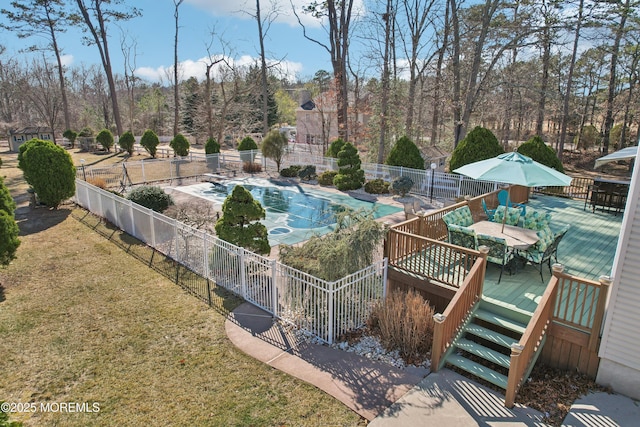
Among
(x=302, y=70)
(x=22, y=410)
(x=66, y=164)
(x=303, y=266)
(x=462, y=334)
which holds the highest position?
(x=302, y=70)

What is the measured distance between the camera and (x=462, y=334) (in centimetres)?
557

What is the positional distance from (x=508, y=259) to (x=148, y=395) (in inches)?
229

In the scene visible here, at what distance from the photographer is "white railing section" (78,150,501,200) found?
14672 mm

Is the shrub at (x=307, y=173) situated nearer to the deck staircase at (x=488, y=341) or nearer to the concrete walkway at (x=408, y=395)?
the concrete walkway at (x=408, y=395)

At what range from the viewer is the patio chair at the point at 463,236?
6.42 metres

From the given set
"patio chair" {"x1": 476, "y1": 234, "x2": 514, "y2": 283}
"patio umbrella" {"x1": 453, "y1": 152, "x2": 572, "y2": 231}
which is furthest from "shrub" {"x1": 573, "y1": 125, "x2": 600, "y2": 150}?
"patio chair" {"x1": 476, "y1": 234, "x2": 514, "y2": 283}

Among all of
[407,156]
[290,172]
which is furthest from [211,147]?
[407,156]

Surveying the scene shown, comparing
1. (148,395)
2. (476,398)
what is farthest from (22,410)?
(476,398)

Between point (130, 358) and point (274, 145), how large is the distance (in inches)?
615

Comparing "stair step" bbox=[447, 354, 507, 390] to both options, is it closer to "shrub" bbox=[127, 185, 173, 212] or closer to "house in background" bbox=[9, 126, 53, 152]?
"shrub" bbox=[127, 185, 173, 212]

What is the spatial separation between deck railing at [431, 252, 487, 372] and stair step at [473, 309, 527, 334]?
0.53ft

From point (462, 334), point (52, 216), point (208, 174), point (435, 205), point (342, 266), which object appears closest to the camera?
point (462, 334)

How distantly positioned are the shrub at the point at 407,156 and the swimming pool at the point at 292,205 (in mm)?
2930

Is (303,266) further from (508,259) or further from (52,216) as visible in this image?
(52,216)
